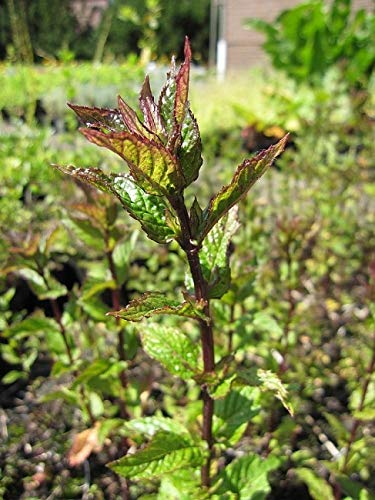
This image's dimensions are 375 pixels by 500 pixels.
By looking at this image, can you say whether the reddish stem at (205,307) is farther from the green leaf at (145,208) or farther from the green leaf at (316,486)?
the green leaf at (316,486)

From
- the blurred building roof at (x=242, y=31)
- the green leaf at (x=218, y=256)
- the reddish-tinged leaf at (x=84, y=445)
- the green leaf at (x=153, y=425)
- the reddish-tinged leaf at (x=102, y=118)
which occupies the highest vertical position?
the blurred building roof at (x=242, y=31)

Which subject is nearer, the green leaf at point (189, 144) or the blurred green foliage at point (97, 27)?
the green leaf at point (189, 144)

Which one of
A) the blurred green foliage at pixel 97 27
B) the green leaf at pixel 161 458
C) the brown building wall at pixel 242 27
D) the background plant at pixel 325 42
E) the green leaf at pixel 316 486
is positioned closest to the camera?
the green leaf at pixel 161 458

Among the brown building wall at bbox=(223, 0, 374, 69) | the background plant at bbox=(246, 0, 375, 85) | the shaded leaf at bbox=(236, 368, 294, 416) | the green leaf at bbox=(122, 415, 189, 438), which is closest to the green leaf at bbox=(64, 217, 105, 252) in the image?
the green leaf at bbox=(122, 415, 189, 438)

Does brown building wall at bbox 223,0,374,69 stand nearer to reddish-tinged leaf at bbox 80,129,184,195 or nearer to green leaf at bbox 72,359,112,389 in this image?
green leaf at bbox 72,359,112,389

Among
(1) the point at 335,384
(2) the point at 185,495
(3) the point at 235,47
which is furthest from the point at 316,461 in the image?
(3) the point at 235,47

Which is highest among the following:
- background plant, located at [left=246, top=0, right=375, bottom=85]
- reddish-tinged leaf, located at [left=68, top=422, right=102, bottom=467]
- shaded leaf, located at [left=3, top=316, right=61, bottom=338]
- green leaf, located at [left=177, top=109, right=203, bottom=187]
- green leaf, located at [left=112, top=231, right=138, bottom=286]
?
background plant, located at [left=246, top=0, right=375, bottom=85]

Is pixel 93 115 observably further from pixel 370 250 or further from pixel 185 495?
pixel 370 250

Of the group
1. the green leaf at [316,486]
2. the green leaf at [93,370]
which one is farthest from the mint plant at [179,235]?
the green leaf at [316,486]

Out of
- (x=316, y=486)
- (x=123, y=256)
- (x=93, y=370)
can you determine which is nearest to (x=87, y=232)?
(x=123, y=256)
